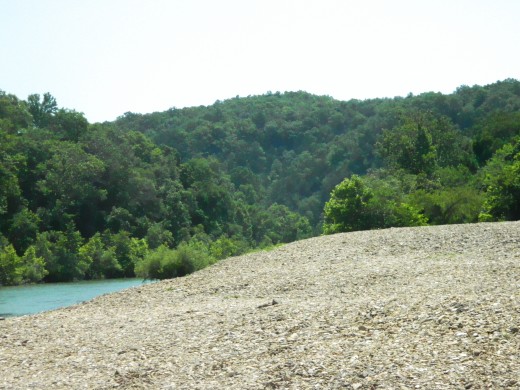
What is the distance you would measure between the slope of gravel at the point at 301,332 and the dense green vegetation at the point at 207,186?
8.81 metres

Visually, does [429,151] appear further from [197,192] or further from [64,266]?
[64,266]

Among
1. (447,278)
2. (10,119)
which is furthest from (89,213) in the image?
(447,278)

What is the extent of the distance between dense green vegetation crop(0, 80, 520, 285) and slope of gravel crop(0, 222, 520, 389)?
28.9 ft

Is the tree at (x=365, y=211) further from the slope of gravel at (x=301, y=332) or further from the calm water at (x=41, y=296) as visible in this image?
the slope of gravel at (x=301, y=332)

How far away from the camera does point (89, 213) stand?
180ft

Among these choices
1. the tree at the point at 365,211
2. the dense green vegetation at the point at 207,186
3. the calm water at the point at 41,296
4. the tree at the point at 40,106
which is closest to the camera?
the calm water at the point at 41,296

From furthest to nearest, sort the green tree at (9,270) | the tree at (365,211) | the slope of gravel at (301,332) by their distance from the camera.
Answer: the green tree at (9,270)
the tree at (365,211)
the slope of gravel at (301,332)

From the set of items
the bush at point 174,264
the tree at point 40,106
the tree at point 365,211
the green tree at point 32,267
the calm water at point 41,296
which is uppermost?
the tree at point 40,106

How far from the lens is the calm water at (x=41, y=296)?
27855 millimetres

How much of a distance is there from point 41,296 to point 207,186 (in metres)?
35.0

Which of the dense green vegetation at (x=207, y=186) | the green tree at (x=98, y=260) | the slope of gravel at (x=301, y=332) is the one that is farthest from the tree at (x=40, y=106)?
the slope of gravel at (x=301, y=332)

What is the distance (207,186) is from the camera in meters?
67.9

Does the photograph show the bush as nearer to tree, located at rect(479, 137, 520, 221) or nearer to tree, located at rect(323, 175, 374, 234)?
tree, located at rect(323, 175, 374, 234)

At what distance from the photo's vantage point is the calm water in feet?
91.4
